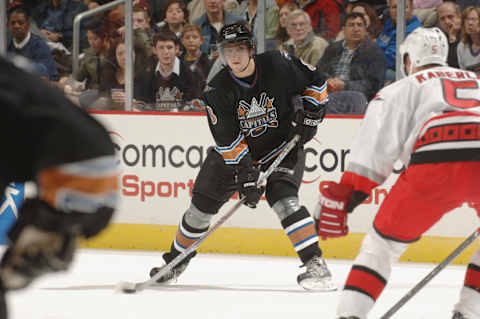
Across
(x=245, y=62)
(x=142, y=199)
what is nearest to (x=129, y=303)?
(x=245, y=62)

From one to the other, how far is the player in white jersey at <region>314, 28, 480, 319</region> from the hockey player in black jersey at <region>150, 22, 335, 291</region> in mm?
1437

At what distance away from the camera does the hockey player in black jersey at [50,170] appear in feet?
3.51

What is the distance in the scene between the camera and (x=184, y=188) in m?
4.69

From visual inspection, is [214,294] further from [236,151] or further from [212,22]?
[212,22]

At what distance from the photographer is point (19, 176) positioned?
1.19m

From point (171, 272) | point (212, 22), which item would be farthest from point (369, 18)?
point (171, 272)

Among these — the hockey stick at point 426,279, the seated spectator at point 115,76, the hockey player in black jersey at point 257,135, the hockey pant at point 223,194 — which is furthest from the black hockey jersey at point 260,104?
the seated spectator at point 115,76

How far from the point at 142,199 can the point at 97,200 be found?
3654 mm

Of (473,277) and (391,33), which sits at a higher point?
(391,33)

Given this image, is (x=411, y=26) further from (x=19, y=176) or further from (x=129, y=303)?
(x=19, y=176)

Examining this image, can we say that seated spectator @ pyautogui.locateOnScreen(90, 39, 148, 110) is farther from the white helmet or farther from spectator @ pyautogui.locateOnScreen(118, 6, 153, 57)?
the white helmet

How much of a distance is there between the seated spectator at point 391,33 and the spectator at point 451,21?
0.52 feet

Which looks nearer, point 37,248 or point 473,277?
point 37,248

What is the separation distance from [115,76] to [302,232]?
2.24m
